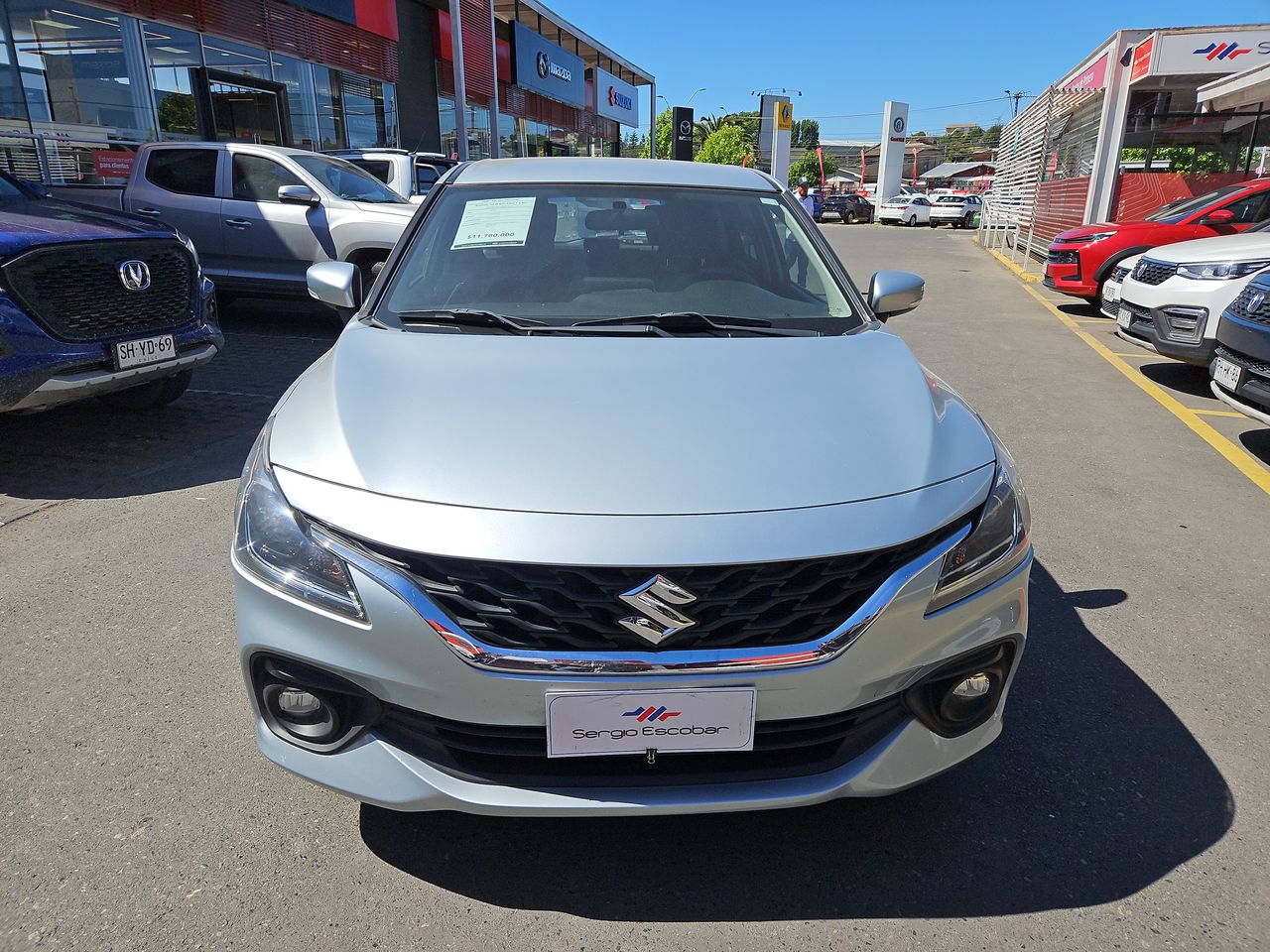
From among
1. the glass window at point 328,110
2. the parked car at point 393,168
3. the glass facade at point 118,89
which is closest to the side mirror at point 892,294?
the parked car at point 393,168

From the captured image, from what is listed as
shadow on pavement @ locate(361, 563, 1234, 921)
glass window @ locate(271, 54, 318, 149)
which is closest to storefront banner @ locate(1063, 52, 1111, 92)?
glass window @ locate(271, 54, 318, 149)

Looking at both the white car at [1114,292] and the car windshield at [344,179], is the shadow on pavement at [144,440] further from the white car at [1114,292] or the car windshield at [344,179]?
the white car at [1114,292]

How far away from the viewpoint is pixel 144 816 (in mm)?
2154

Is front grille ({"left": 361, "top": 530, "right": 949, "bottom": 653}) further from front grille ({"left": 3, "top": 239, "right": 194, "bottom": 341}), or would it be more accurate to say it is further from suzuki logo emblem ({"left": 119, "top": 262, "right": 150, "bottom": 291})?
suzuki logo emblem ({"left": 119, "top": 262, "right": 150, "bottom": 291})

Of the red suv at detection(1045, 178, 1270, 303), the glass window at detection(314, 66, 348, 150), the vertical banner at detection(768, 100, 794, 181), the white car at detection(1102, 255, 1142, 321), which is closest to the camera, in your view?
the white car at detection(1102, 255, 1142, 321)

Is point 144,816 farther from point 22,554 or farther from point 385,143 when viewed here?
point 385,143

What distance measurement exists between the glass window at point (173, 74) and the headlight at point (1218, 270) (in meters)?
12.9

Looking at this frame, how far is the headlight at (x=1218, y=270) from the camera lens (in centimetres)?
621

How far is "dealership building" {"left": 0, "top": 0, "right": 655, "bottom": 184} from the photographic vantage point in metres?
10.6

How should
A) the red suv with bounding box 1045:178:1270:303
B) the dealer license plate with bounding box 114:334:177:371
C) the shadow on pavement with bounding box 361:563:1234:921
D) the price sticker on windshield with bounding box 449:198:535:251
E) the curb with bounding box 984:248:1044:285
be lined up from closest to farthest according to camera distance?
the shadow on pavement with bounding box 361:563:1234:921, the price sticker on windshield with bounding box 449:198:535:251, the dealer license plate with bounding box 114:334:177:371, the red suv with bounding box 1045:178:1270:303, the curb with bounding box 984:248:1044:285

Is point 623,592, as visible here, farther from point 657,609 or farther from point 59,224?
point 59,224

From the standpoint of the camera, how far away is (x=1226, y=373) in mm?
5113

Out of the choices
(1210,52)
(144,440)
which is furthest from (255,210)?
(1210,52)

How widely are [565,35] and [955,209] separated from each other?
17388 millimetres
